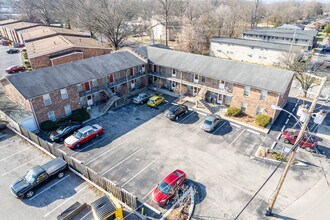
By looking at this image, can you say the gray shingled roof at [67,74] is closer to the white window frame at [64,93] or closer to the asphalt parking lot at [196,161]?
the white window frame at [64,93]

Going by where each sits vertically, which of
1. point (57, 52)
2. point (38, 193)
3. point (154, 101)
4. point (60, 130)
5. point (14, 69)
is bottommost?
point (38, 193)

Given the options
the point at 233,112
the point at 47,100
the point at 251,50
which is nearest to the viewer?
the point at 47,100

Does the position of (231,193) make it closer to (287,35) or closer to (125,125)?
(125,125)

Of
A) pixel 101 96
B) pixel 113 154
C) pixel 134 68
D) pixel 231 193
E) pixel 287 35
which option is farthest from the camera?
pixel 287 35

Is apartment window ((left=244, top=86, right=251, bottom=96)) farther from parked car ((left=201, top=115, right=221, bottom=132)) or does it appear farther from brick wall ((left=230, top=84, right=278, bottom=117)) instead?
parked car ((left=201, top=115, right=221, bottom=132))

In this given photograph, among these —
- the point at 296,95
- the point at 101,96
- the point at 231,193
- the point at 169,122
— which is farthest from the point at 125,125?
the point at 296,95

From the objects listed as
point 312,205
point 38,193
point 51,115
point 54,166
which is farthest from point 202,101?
point 38,193

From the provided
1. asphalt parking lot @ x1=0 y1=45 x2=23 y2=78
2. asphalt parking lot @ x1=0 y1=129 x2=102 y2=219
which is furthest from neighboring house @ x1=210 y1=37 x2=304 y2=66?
asphalt parking lot @ x1=0 y1=45 x2=23 y2=78

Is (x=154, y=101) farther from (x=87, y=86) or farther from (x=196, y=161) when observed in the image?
(x=196, y=161)
